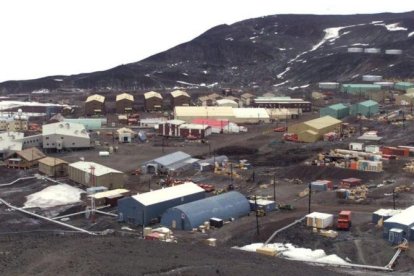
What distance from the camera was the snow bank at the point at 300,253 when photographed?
1916cm

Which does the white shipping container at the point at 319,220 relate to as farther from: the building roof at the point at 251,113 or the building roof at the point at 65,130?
the building roof at the point at 251,113

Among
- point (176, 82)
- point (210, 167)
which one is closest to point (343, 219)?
point (210, 167)

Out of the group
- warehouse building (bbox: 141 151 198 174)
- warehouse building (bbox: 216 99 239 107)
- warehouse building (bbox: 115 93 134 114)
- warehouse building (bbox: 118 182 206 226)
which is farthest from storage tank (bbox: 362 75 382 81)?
warehouse building (bbox: 118 182 206 226)

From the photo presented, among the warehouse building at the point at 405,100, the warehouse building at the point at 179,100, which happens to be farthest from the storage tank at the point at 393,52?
the warehouse building at the point at 179,100

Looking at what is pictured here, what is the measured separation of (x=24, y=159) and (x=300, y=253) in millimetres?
21971

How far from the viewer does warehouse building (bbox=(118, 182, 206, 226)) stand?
24688 mm

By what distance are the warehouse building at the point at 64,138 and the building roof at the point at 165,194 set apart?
666 inches

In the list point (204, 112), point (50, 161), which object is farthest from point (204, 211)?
point (204, 112)

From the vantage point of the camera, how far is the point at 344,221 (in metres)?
22.4

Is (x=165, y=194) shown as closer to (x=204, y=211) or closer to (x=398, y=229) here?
(x=204, y=211)

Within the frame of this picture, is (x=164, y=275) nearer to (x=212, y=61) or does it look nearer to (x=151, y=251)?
(x=151, y=251)

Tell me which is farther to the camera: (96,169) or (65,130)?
(65,130)

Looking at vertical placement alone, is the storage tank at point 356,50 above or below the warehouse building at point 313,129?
above

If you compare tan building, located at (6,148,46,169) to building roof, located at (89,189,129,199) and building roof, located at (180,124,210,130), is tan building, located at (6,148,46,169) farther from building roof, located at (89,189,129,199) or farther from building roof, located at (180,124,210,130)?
building roof, located at (180,124,210,130)
